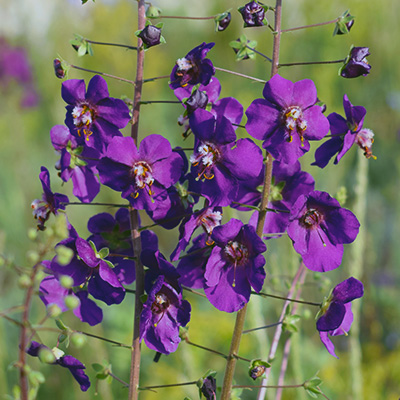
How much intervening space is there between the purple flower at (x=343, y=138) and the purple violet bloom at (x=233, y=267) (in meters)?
0.23

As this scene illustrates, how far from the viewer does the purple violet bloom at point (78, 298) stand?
3.76ft

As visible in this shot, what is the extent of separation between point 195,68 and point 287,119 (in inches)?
7.7

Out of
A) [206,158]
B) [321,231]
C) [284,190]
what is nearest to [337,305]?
[321,231]

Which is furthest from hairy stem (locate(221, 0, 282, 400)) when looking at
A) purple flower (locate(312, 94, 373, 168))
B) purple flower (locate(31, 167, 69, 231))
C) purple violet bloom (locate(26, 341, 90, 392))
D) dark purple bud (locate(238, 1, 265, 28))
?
purple flower (locate(31, 167, 69, 231))

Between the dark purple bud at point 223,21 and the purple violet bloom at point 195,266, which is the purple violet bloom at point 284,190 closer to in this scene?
the purple violet bloom at point 195,266

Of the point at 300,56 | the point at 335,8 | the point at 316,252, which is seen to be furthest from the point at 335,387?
the point at 335,8

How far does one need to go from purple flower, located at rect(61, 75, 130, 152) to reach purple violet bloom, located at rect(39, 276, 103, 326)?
0.31 meters

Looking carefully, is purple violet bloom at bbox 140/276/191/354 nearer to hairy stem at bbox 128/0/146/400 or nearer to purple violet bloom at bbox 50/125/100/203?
hairy stem at bbox 128/0/146/400

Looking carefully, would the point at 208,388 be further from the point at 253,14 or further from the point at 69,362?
the point at 253,14

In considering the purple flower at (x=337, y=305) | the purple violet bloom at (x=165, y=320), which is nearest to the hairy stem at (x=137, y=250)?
the purple violet bloom at (x=165, y=320)

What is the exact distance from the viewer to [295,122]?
40.6 inches

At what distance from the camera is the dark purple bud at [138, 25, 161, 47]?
98 cm

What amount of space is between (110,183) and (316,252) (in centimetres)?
42

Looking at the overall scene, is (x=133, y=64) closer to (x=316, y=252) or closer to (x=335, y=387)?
(x=335, y=387)
